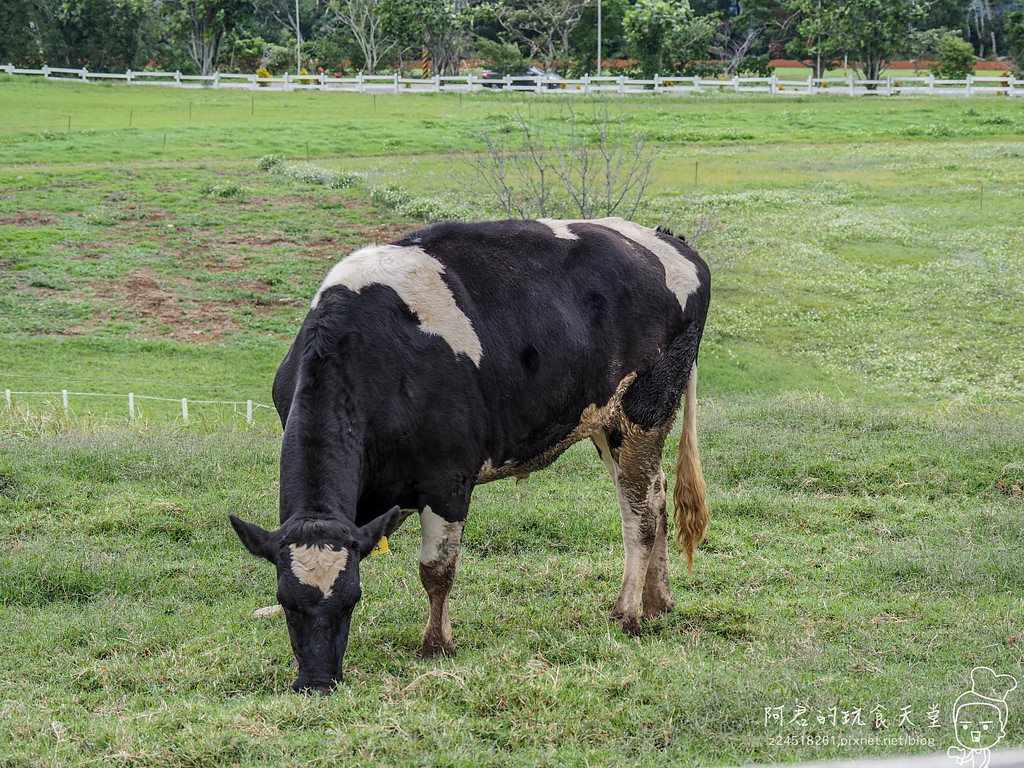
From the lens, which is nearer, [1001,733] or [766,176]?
[1001,733]

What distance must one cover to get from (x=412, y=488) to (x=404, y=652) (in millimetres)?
1105

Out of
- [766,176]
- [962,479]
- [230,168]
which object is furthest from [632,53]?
[962,479]

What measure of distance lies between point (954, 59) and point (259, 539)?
6776 cm

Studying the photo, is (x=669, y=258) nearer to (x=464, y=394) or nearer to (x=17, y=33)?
(x=464, y=394)

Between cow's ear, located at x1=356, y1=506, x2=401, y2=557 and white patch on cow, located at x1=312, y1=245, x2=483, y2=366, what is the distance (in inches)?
50.1

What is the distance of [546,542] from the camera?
9.83 metres

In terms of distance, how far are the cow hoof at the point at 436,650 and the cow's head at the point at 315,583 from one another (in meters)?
1.00

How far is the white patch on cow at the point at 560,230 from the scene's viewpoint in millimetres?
8117

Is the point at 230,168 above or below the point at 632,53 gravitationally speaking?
below

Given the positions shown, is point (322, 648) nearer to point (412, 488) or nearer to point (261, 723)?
point (261, 723)

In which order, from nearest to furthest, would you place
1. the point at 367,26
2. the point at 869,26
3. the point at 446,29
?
the point at 869,26 → the point at 446,29 → the point at 367,26

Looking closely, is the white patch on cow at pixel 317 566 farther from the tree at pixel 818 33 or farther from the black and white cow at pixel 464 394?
the tree at pixel 818 33

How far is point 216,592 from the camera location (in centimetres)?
848

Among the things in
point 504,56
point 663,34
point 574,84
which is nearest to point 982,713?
point 574,84
